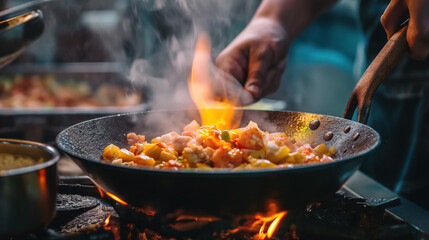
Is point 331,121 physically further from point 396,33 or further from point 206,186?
point 206,186

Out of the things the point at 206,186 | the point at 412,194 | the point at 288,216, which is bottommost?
the point at 412,194

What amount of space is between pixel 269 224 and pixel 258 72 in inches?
43.5

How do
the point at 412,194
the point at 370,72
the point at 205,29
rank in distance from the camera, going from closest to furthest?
the point at 370,72
the point at 412,194
the point at 205,29

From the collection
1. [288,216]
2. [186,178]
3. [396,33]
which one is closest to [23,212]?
[186,178]

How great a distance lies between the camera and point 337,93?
5527 mm

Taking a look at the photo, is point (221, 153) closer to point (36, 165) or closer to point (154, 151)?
point (154, 151)

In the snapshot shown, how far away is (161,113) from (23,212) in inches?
38.1

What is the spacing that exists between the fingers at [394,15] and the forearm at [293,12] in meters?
0.87

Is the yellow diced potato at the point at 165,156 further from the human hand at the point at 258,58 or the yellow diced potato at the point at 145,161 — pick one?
the human hand at the point at 258,58

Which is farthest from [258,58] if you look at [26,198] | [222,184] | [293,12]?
[26,198]

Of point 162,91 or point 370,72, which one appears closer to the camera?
point 370,72

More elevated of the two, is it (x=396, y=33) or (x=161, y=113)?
(x=396, y=33)

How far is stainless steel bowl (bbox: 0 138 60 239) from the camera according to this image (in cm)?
103

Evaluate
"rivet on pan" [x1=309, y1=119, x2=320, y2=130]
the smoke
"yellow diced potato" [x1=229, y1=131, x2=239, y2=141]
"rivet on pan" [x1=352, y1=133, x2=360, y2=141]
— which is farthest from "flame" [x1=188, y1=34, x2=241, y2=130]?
the smoke
